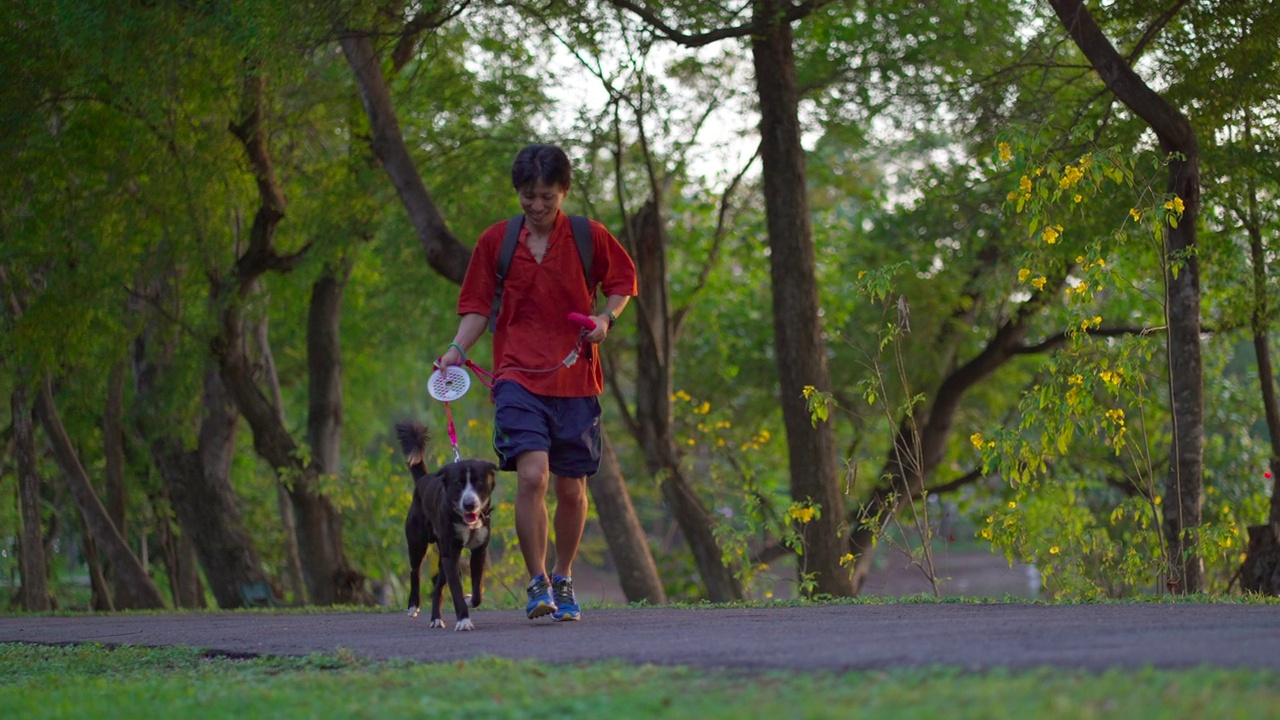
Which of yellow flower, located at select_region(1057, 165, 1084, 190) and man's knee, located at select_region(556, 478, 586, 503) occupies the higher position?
yellow flower, located at select_region(1057, 165, 1084, 190)

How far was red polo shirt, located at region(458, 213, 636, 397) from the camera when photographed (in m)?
8.09

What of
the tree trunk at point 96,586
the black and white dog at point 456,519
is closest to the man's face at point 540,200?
the black and white dog at point 456,519

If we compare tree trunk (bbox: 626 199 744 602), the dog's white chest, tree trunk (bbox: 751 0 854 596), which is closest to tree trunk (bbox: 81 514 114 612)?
tree trunk (bbox: 626 199 744 602)

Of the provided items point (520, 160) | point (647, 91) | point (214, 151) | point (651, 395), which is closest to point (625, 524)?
point (651, 395)

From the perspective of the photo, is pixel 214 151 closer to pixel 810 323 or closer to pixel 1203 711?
pixel 810 323

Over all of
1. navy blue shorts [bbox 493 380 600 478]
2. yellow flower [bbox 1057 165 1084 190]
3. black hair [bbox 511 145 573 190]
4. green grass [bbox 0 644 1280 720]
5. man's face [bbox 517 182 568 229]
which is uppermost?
yellow flower [bbox 1057 165 1084 190]

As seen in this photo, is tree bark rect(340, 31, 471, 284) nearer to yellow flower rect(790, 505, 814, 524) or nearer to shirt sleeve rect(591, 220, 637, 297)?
yellow flower rect(790, 505, 814, 524)

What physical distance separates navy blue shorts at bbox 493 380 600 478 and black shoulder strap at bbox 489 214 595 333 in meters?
0.43

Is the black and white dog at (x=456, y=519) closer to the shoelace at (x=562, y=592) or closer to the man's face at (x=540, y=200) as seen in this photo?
the shoelace at (x=562, y=592)

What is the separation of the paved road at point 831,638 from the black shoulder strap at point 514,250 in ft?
5.54

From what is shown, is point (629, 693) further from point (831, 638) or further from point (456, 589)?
point (456, 589)

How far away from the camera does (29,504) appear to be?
68.2 feet

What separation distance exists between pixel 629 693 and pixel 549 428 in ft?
10.6

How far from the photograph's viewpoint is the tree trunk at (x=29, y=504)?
2061 cm
